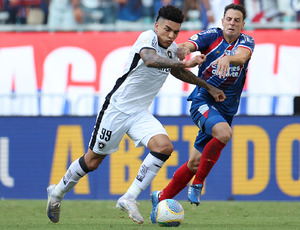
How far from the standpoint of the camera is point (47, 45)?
15.6 metres

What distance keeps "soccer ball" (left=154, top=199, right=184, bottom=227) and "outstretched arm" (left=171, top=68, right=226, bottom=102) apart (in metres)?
1.43

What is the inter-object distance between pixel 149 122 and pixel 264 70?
768 cm

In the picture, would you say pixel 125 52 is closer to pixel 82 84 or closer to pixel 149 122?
pixel 82 84

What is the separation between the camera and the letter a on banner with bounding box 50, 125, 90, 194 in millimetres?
12539

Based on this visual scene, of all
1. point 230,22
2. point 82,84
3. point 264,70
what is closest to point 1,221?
point 230,22

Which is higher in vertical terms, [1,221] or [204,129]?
[204,129]

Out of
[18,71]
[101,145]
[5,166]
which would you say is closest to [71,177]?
[101,145]

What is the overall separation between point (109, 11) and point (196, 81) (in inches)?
342

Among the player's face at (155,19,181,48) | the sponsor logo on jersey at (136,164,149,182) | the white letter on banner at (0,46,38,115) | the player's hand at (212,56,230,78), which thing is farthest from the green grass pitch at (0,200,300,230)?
the white letter on banner at (0,46,38,115)

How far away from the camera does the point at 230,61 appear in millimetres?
7949

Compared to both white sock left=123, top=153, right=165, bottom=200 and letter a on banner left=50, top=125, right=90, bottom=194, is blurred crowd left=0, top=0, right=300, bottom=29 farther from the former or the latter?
white sock left=123, top=153, right=165, bottom=200

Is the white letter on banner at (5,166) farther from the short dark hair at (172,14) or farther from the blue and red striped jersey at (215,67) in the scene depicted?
the short dark hair at (172,14)

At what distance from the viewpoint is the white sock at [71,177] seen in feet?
27.1

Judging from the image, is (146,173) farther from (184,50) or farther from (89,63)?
(89,63)
